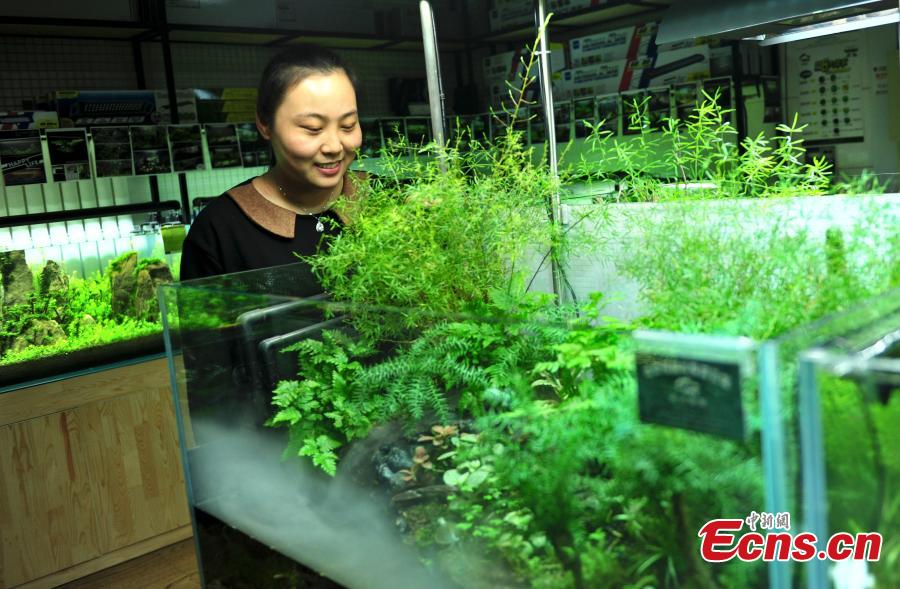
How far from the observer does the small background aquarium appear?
2.42ft

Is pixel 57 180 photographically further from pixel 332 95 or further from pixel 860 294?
pixel 860 294

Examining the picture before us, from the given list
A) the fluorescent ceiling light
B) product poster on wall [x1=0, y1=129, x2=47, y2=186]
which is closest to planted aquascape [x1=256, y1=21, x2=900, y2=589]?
the fluorescent ceiling light

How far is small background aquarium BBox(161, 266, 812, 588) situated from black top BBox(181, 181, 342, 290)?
0.36 metres

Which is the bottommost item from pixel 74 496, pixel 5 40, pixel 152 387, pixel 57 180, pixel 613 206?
pixel 74 496

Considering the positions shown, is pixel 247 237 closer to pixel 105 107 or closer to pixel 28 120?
pixel 28 120

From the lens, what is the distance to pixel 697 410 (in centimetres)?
71

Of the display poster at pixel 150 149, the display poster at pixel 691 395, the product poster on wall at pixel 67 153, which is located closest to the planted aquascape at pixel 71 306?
the product poster on wall at pixel 67 153

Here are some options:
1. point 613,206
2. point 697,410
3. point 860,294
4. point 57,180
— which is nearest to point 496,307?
point 613,206

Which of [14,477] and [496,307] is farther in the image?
[14,477]

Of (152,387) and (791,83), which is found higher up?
(791,83)

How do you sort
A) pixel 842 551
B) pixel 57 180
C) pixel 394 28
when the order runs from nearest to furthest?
pixel 842 551 < pixel 57 180 < pixel 394 28

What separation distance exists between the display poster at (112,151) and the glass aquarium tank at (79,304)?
27.9 inches

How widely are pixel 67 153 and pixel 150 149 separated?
363 millimetres

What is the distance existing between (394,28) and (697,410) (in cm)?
438
